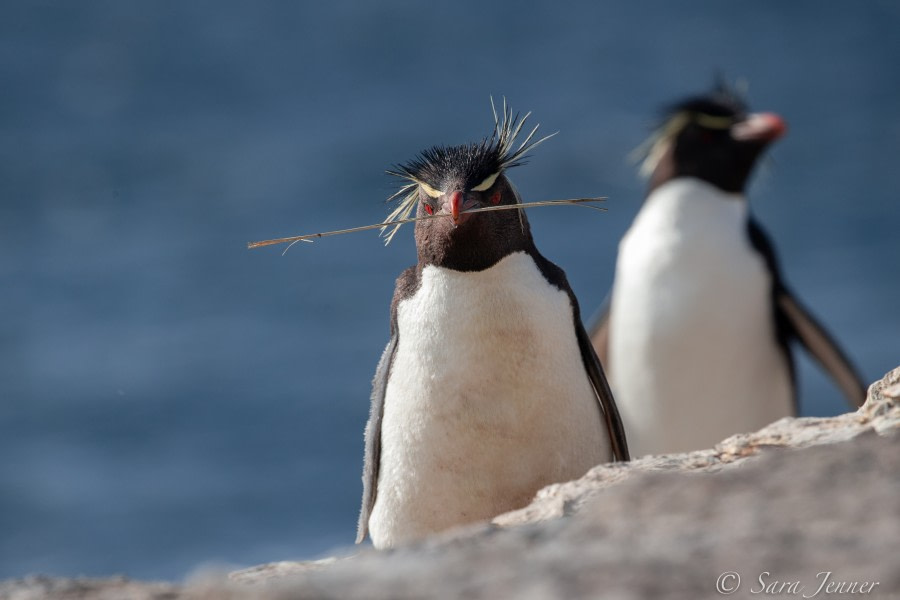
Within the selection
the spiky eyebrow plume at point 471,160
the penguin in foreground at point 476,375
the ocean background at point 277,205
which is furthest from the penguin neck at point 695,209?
the penguin in foreground at point 476,375

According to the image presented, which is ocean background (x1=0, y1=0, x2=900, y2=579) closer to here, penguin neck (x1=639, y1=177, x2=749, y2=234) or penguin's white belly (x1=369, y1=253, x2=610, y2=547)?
penguin neck (x1=639, y1=177, x2=749, y2=234)

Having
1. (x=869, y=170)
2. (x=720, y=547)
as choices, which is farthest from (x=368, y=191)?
(x=720, y=547)

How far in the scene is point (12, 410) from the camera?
777 inches

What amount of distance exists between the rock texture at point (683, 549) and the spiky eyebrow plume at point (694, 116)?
691cm

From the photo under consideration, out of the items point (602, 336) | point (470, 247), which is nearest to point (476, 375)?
point (470, 247)

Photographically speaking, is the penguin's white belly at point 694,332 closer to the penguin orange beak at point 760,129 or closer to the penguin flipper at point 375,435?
the penguin orange beak at point 760,129

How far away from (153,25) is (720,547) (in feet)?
105

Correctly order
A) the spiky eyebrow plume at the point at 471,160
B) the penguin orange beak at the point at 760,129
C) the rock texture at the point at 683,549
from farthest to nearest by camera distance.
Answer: the penguin orange beak at the point at 760,129, the spiky eyebrow plume at the point at 471,160, the rock texture at the point at 683,549

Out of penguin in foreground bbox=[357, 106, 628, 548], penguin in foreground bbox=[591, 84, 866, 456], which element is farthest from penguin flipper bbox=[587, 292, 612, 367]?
penguin in foreground bbox=[357, 106, 628, 548]

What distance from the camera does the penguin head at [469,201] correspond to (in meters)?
4.66

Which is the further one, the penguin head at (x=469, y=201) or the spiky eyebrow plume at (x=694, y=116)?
the spiky eyebrow plume at (x=694, y=116)

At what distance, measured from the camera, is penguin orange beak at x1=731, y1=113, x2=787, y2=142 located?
31.3 ft

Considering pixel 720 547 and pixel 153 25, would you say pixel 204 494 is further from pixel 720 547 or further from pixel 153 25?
pixel 153 25

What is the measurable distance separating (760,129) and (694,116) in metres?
0.44
